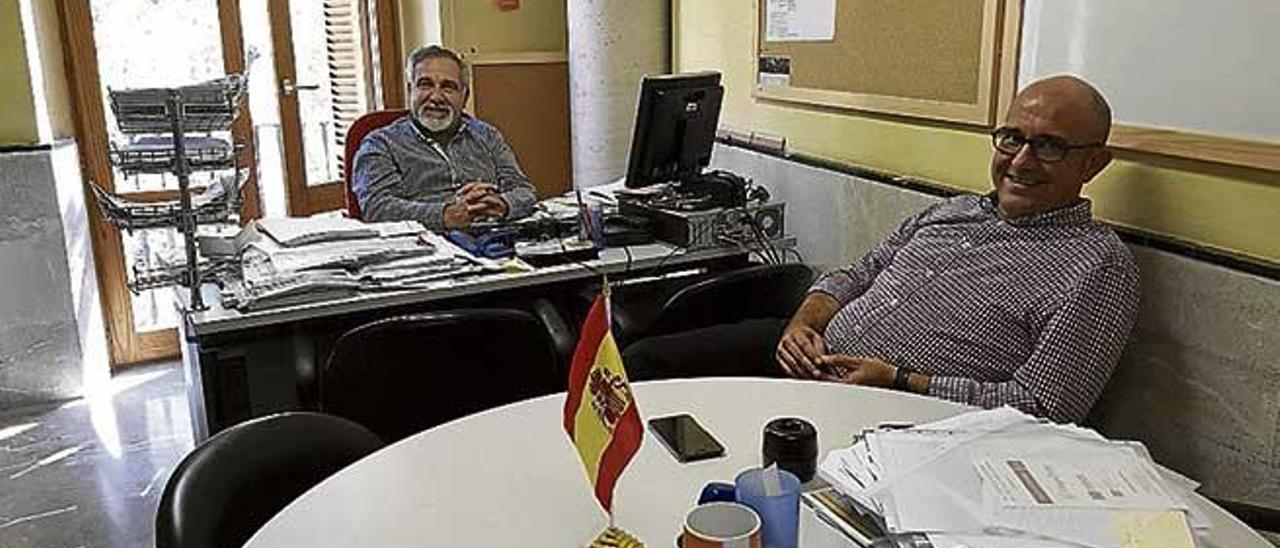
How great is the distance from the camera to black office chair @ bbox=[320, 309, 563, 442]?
213 centimetres

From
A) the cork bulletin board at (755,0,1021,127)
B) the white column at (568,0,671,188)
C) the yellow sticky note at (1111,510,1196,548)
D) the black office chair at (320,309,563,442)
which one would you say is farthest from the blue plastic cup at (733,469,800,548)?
the white column at (568,0,671,188)

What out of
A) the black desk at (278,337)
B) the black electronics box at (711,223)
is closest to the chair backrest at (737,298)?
the black electronics box at (711,223)

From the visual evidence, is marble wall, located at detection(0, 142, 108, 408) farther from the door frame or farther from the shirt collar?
the shirt collar

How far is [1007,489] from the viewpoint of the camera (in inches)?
48.7

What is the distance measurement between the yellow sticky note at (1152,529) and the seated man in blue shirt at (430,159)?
2.24 meters

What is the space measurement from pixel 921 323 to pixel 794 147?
122 cm

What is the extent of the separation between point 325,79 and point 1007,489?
382 centimetres

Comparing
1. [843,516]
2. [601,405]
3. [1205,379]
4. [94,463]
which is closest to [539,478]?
[601,405]

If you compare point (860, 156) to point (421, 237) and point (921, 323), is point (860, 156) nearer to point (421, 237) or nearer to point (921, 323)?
point (921, 323)

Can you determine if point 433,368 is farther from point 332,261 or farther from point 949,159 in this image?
point 949,159

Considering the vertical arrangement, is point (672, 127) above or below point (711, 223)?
above

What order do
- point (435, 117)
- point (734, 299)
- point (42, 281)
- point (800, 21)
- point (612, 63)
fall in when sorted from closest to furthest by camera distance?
point (734, 299) < point (800, 21) < point (435, 117) < point (42, 281) < point (612, 63)

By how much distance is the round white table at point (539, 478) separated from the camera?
1282 mm

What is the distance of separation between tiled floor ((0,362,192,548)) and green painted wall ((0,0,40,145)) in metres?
1.00
